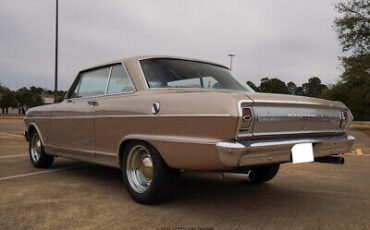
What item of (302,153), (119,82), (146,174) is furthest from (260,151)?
(119,82)

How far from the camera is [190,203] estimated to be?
3.54m

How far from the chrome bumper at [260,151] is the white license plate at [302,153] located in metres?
0.04

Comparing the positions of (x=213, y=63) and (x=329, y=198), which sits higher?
(x=213, y=63)

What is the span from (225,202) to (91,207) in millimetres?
1390

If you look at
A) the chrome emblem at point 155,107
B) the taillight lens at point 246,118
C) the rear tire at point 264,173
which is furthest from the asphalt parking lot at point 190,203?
the chrome emblem at point 155,107

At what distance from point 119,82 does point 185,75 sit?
802mm

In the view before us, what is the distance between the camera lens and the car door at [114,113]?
143 inches

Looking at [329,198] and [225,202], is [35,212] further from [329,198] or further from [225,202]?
[329,198]

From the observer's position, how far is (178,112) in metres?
3.02

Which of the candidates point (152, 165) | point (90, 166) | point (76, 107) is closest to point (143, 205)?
point (152, 165)

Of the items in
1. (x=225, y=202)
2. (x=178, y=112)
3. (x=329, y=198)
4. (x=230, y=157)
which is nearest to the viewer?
(x=230, y=157)

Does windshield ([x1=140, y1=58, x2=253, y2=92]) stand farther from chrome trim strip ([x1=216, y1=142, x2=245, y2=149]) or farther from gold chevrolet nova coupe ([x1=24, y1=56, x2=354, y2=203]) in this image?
chrome trim strip ([x1=216, y1=142, x2=245, y2=149])

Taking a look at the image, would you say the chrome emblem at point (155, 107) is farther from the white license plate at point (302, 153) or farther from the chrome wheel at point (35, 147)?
the chrome wheel at point (35, 147)

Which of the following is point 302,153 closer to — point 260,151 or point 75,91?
point 260,151
